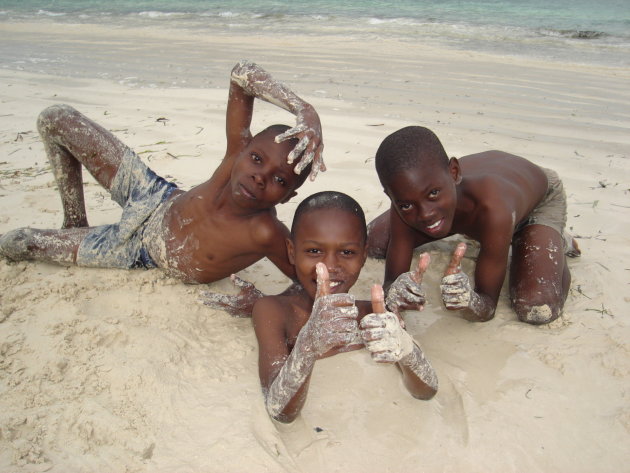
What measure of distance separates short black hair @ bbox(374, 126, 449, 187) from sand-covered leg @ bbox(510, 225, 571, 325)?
72 centimetres

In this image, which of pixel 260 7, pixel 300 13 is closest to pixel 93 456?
pixel 300 13

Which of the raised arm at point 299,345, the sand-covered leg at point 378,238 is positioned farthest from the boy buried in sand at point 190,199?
the sand-covered leg at point 378,238

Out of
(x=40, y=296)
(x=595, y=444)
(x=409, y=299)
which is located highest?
(x=409, y=299)

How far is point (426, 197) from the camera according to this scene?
2.44m

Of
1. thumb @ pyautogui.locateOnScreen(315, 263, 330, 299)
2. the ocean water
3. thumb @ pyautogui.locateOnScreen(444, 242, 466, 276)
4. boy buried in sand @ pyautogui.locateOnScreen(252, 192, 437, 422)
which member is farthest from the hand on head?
the ocean water

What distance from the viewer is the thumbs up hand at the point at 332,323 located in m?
1.77

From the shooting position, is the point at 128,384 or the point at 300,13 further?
the point at 300,13

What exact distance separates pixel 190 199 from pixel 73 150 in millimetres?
777

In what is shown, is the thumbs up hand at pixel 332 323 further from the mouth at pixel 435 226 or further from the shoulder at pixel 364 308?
the mouth at pixel 435 226

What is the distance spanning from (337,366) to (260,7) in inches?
575

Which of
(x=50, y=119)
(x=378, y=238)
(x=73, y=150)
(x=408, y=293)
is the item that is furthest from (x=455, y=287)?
(x=50, y=119)

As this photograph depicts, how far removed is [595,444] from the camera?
6.57ft

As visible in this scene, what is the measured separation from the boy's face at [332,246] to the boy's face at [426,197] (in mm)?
319

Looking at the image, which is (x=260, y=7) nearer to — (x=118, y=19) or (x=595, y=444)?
(x=118, y=19)
